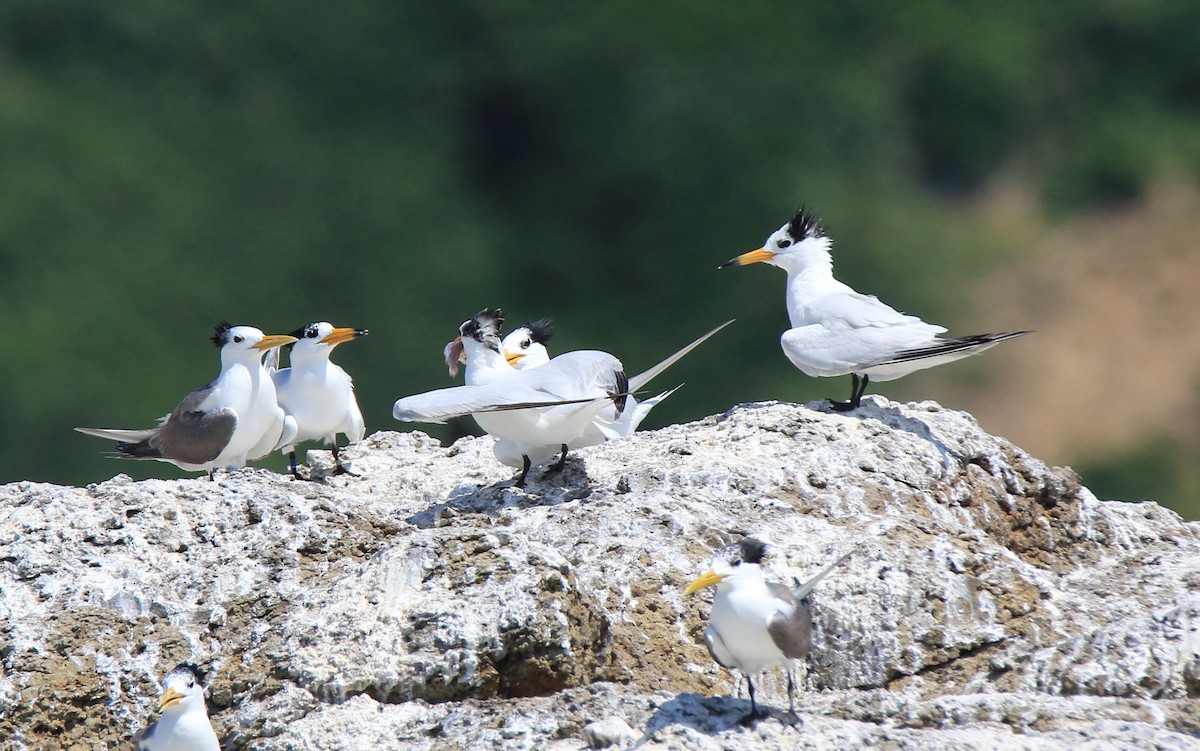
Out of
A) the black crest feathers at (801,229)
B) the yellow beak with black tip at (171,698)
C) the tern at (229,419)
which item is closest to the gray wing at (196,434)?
the tern at (229,419)

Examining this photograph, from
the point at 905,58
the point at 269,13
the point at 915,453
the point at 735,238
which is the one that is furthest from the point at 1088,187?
the point at 915,453

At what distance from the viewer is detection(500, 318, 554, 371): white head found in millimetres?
7953

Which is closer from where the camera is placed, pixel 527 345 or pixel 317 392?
pixel 317 392

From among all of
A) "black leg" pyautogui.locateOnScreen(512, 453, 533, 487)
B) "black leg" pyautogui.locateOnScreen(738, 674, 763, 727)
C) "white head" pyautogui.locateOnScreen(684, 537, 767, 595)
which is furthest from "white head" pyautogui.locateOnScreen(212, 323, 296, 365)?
"black leg" pyautogui.locateOnScreen(738, 674, 763, 727)

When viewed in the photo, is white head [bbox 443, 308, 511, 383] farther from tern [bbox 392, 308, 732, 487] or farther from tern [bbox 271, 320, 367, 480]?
tern [bbox 271, 320, 367, 480]

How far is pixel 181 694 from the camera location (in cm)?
464

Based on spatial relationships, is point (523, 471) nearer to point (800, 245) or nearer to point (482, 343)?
point (482, 343)

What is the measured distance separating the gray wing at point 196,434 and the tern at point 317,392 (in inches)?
18.9

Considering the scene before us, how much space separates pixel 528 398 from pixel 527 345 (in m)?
1.68

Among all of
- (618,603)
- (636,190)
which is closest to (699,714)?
(618,603)

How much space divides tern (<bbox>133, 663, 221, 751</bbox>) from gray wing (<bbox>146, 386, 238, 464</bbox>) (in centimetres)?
241

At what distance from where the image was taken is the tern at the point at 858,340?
7070 mm

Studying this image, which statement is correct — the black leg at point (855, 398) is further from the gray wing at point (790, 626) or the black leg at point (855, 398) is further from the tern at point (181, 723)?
the tern at point (181, 723)

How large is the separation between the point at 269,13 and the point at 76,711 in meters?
20.2
